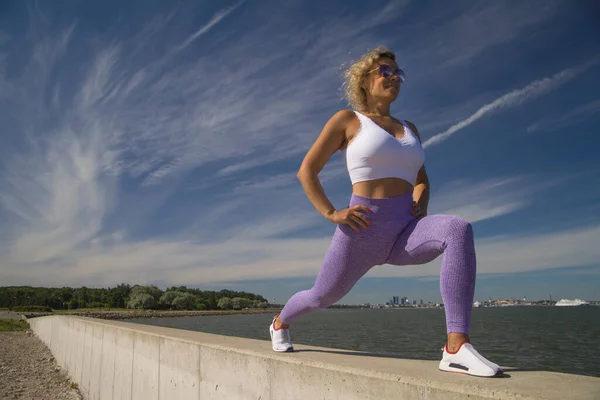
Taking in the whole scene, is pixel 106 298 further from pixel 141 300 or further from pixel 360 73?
pixel 360 73

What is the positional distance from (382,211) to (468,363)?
0.97 meters

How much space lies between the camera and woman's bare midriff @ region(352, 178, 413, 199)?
2.67 meters

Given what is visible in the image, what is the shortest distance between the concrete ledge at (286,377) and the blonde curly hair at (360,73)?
1.79 m

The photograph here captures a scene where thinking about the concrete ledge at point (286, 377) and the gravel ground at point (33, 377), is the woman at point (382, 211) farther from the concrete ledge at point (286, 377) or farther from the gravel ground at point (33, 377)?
the gravel ground at point (33, 377)

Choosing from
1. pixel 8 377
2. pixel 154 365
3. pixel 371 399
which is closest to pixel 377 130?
pixel 371 399

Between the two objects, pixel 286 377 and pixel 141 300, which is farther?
pixel 141 300

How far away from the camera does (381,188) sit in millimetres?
2676

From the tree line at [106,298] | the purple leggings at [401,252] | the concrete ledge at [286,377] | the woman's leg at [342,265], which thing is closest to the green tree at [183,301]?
the tree line at [106,298]

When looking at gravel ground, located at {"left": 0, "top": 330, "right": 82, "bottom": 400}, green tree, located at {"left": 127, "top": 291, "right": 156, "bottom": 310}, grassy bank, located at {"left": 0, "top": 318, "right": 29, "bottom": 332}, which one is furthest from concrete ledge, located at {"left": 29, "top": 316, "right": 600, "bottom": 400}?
green tree, located at {"left": 127, "top": 291, "right": 156, "bottom": 310}

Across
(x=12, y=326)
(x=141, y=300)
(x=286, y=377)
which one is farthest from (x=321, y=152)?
(x=141, y=300)

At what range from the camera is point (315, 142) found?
115 inches

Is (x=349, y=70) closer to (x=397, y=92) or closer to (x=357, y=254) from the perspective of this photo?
(x=397, y=92)

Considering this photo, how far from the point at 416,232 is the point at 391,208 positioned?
21 cm

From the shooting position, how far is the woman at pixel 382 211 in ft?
7.41
